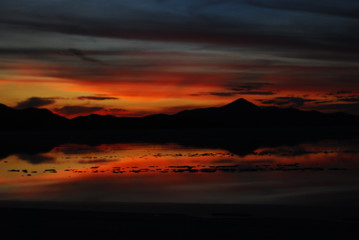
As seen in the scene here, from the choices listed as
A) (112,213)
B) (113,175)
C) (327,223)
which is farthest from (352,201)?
(113,175)

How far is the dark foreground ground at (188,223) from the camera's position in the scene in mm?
9656

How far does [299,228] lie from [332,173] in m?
13.0

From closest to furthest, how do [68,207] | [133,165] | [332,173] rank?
[68,207] → [332,173] → [133,165]

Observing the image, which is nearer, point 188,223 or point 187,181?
point 188,223

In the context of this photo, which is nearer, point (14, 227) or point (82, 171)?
point (14, 227)

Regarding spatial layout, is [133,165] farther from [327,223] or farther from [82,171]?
[327,223]

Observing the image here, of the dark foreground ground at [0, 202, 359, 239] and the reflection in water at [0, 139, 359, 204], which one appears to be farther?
the reflection in water at [0, 139, 359, 204]

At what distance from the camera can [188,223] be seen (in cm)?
1070

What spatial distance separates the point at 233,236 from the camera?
31.0ft

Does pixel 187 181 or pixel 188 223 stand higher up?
pixel 187 181

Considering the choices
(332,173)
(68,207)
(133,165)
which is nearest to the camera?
(68,207)

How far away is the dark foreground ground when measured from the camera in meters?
9.66

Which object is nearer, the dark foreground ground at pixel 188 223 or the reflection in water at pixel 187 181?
the dark foreground ground at pixel 188 223

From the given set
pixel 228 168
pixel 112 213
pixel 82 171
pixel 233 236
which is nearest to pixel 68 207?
pixel 112 213
